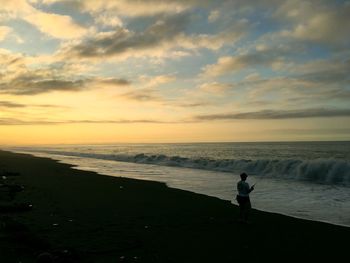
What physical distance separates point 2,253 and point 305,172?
80.8 feet

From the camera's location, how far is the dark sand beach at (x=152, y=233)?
290 inches

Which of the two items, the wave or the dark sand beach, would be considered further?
the wave

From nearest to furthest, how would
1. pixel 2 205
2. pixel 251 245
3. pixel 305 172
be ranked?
pixel 251 245 < pixel 2 205 < pixel 305 172

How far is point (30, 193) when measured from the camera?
14.8 meters

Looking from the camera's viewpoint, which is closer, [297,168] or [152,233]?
[152,233]

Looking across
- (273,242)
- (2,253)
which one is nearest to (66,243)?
(2,253)

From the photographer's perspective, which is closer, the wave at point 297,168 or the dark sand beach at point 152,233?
the dark sand beach at point 152,233

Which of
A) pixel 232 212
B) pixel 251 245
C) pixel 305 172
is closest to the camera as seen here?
pixel 251 245

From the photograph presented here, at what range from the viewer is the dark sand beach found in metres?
7.36

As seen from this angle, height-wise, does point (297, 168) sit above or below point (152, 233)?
above

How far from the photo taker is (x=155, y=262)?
6.98 metres

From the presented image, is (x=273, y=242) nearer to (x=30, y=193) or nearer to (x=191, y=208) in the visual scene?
(x=191, y=208)

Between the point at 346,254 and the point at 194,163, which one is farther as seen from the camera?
the point at 194,163

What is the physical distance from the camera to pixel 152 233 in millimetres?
9086
